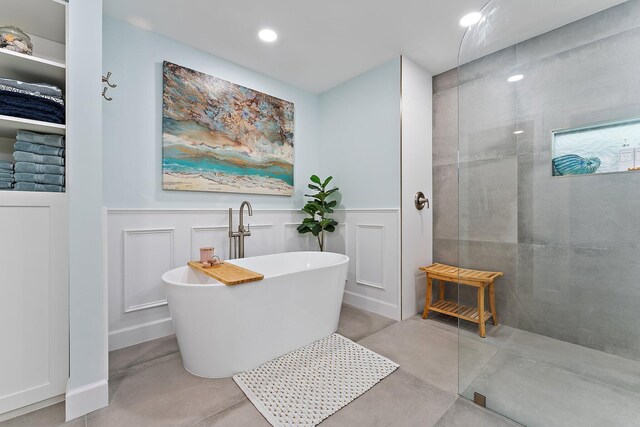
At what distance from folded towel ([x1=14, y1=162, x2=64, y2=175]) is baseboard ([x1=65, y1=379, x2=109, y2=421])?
3.69 ft

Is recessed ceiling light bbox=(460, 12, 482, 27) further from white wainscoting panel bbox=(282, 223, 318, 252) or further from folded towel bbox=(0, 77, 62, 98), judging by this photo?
folded towel bbox=(0, 77, 62, 98)

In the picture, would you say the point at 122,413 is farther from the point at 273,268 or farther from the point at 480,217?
the point at 480,217

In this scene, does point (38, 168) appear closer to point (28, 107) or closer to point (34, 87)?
point (28, 107)

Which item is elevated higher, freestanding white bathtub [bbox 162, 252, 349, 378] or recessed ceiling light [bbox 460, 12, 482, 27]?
recessed ceiling light [bbox 460, 12, 482, 27]

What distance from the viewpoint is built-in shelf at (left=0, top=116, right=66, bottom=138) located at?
1311 mm

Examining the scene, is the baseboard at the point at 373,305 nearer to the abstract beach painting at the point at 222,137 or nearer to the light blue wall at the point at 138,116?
the abstract beach painting at the point at 222,137

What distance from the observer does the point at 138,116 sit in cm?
213

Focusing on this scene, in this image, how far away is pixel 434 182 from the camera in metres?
2.91

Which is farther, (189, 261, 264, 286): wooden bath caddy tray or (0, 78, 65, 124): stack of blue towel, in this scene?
(189, 261, 264, 286): wooden bath caddy tray

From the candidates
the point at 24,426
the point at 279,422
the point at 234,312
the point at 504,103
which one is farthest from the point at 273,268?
the point at 504,103

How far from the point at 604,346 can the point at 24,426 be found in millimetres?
3227

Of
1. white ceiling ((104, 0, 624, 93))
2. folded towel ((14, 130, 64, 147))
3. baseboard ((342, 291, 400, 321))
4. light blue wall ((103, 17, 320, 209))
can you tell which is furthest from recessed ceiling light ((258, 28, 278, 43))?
baseboard ((342, 291, 400, 321))

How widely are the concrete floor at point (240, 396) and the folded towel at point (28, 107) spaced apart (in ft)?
4.96

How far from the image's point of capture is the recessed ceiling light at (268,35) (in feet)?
7.14
